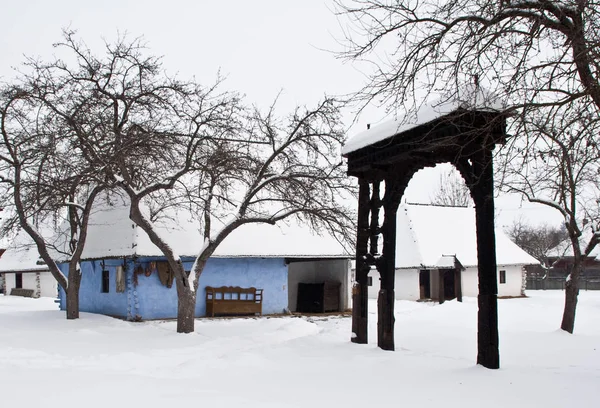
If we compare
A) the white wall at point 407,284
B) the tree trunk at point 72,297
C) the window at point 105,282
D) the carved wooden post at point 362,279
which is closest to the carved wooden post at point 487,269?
the carved wooden post at point 362,279

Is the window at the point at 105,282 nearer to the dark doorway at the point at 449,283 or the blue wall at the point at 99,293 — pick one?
the blue wall at the point at 99,293

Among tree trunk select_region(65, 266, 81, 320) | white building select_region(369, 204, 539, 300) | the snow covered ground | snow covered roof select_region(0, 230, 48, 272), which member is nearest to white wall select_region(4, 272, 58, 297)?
snow covered roof select_region(0, 230, 48, 272)

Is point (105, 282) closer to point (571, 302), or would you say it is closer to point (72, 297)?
point (72, 297)

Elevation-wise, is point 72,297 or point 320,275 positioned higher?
point 320,275

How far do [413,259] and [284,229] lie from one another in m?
10.4

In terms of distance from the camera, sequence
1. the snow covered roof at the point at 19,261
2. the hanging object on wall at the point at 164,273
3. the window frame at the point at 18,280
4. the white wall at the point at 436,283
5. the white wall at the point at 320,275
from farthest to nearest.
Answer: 1. the window frame at the point at 18,280
2. the snow covered roof at the point at 19,261
3. the white wall at the point at 436,283
4. the white wall at the point at 320,275
5. the hanging object on wall at the point at 164,273

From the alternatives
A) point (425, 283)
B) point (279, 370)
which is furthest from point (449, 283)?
point (279, 370)

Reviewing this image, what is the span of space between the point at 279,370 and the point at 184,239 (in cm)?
1381

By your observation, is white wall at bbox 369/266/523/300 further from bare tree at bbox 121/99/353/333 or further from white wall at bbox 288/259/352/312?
bare tree at bbox 121/99/353/333

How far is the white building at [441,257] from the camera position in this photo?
32.8 m

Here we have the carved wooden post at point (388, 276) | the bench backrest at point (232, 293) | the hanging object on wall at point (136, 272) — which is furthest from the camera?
the bench backrest at point (232, 293)

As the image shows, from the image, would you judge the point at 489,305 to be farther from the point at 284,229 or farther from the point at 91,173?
the point at 284,229

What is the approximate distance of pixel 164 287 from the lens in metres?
21.4

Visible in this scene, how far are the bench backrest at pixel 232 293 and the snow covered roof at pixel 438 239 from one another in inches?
474
